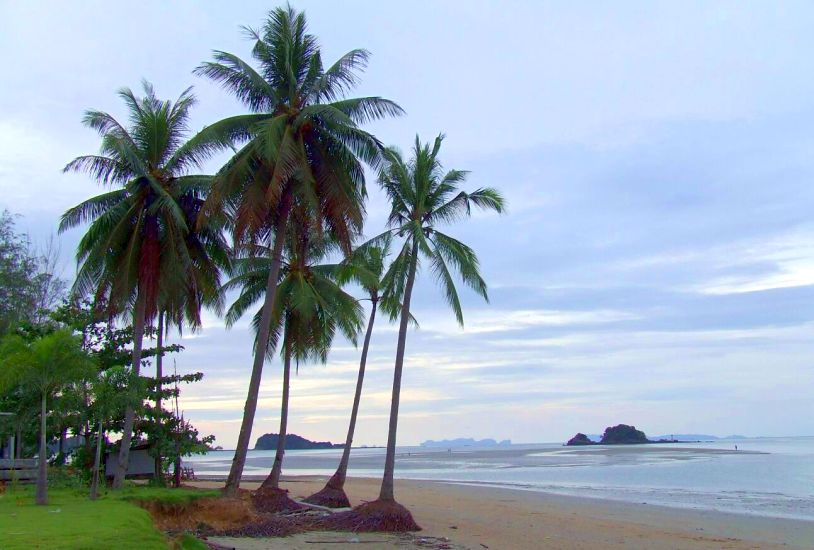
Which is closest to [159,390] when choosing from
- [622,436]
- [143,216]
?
[143,216]

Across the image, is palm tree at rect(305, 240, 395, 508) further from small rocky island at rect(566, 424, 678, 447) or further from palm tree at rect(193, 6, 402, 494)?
small rocky island at rect(566, 424, 678, 447)

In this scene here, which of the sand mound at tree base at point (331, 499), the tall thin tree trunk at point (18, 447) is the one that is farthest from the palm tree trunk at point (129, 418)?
the sand mound at tree base at point (331, 499)

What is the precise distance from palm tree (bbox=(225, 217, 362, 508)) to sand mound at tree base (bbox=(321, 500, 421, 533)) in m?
6.63

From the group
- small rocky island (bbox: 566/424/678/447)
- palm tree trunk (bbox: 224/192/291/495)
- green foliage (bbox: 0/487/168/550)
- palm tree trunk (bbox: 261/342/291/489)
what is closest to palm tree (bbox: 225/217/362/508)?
palm tree trunk (bbox: 261/342/291/489)

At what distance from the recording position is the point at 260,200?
19000 millimetres

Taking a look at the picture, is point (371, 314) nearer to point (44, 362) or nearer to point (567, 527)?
point (567, 527)

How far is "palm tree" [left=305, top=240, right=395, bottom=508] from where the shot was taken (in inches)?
887

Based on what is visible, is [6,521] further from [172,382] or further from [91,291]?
[91,291]

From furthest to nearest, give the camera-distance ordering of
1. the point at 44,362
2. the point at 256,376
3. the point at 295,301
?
the point at 295,301
the point at 256,376
the point at 44,362

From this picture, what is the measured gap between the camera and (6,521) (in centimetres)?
1203

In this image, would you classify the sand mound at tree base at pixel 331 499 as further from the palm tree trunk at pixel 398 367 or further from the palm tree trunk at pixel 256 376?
the palm tree trunk at pixel 256 376

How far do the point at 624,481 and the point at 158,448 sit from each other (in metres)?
32.9

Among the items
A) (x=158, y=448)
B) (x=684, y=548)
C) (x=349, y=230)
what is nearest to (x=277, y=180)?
(x=349, y=230)

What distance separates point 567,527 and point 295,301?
11.4 metres
